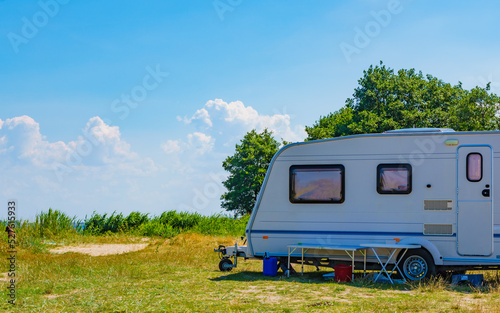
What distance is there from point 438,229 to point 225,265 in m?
5.14

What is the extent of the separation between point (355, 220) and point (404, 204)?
1110mm

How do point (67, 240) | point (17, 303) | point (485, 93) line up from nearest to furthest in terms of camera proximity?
point (17, 303) < point (67, 240) < point (485, 93)

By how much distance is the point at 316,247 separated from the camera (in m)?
11.1

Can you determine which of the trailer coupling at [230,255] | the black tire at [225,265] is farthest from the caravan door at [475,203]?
the black tire at [225,265]

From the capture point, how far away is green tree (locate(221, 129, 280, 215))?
49.4 meters

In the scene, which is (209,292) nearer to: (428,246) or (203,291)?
(203,291)

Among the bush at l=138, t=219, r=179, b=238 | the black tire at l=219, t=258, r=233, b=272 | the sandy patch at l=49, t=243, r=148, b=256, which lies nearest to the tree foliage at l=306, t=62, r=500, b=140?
the bush at l=138, t=219, r=179, b=238

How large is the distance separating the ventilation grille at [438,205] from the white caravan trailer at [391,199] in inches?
0.8

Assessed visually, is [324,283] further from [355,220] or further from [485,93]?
[485,93]

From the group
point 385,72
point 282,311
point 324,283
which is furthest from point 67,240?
point 385,72

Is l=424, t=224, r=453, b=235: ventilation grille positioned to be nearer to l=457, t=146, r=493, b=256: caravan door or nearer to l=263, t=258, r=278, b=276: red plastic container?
l=457, t=146, r=493, b=256: caravan door

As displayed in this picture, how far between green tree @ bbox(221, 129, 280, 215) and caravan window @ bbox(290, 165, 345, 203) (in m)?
36.4

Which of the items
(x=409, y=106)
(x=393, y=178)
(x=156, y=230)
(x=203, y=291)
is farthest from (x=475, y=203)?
(x=409, y=106)

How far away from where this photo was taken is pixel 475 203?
10.6 meters
